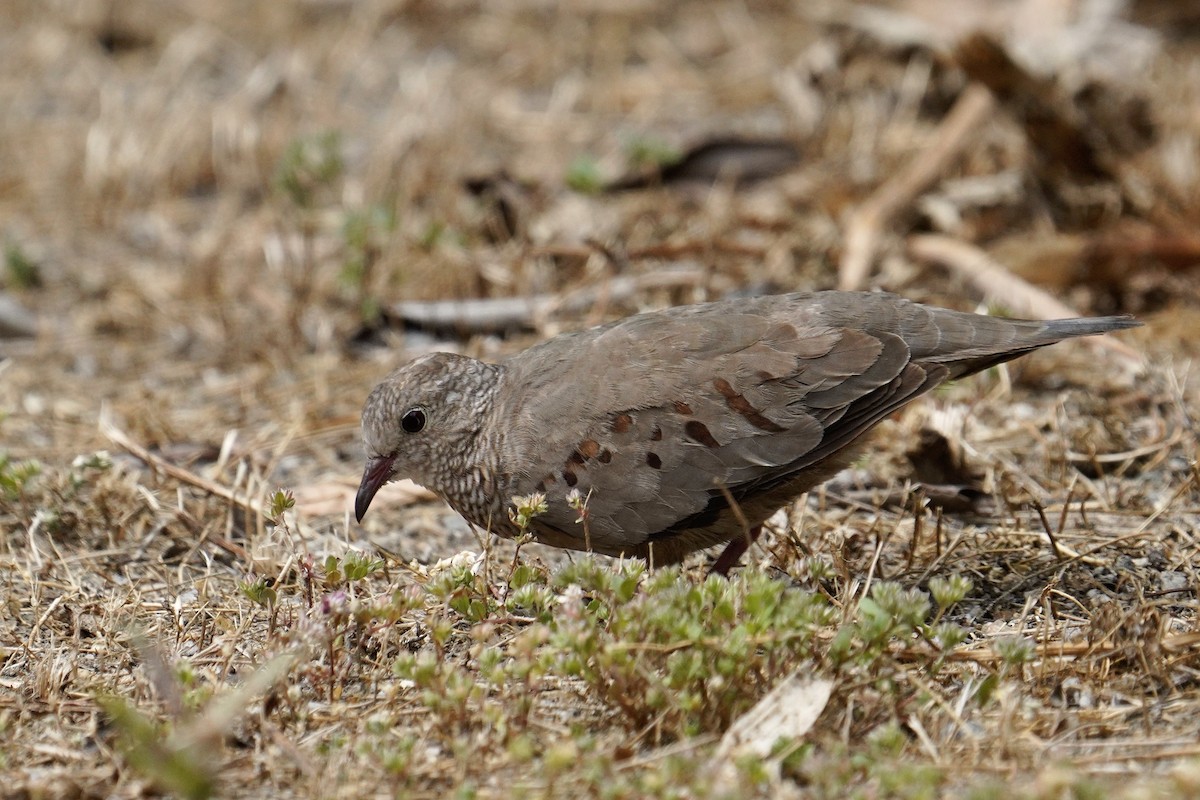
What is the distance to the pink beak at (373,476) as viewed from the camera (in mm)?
4246

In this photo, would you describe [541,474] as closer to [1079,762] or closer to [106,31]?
[1079,762]

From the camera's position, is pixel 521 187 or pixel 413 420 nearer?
pixel 413 420

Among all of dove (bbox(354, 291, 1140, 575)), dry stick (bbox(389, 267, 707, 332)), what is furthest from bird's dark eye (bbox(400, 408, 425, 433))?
dry stick (bbox(389, 267, 707, 332))

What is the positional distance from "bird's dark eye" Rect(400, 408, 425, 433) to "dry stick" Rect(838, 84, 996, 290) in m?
2.35

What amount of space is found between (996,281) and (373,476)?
9.72ft

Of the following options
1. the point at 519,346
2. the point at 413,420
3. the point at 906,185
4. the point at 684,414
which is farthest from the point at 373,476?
the point at 906,185

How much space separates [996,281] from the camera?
231 inches

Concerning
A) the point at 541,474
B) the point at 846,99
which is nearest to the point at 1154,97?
the point at 846,99

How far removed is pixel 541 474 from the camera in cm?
401

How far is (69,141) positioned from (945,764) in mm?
6784

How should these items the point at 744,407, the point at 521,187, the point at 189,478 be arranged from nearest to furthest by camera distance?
the point at 744,407 < the point at 189,478 < the point at 521,187

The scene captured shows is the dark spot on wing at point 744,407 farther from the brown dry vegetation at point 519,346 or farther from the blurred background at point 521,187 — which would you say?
the blurred background at point 521,187

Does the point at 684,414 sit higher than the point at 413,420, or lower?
higher

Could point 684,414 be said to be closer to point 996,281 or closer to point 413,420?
point 413,420
